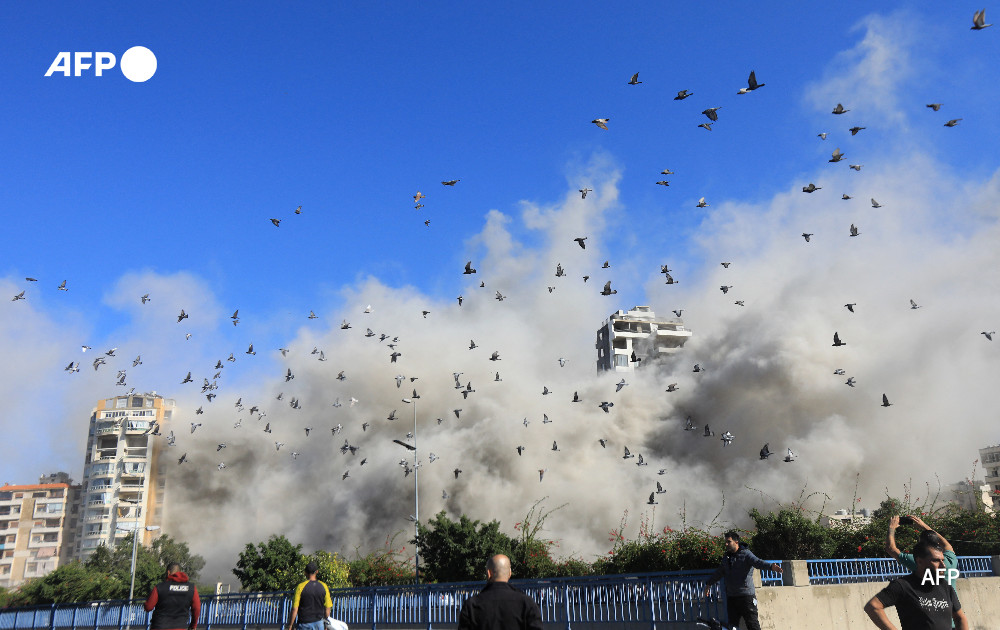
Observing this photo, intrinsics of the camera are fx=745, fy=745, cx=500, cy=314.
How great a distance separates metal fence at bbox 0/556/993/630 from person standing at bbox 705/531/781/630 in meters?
1.24

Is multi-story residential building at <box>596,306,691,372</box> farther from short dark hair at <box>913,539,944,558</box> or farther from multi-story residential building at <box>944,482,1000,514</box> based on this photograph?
short dark hair at <box>913,539,944,558</box>

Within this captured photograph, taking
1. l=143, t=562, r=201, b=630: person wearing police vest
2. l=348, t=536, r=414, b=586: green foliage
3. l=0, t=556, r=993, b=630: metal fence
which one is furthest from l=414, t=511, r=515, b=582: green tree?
l=143, t=562, r=201, b=630: person wearing police vest

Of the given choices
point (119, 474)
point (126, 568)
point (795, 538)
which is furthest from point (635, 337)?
point (795, 538)

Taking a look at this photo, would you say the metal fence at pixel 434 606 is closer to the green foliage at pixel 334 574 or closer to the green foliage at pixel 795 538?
the green foliage at pixel 334 574

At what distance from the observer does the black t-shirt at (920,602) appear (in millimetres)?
5039

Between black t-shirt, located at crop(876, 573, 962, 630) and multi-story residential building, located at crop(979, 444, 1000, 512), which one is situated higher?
multi-story residential building, located at crop(979, 444, 1000, 512)

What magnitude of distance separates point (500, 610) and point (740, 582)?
705 centimetres

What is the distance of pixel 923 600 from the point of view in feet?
16.6

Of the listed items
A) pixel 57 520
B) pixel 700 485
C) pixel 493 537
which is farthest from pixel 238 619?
pixel 57 520

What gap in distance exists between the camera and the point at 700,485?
193ft

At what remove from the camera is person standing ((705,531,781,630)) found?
10.7 meters

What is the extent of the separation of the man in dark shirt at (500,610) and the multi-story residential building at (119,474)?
107 m

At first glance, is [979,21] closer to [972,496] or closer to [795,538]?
[795,538]

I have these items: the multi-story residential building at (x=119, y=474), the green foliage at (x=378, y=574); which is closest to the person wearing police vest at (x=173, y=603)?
A: the green foliage at (x=378, y=574)
